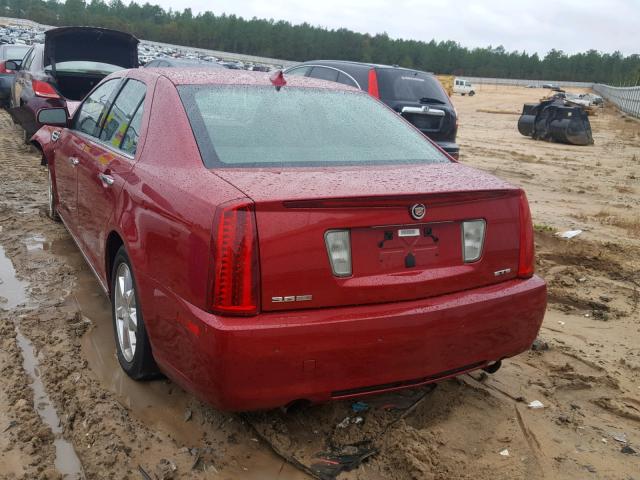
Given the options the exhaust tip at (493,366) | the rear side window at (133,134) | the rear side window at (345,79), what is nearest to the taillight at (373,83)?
the rear side window at (345,79)

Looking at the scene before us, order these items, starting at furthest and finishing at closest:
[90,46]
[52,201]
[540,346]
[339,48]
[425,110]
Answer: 1. [339,48]
2. [90,46]
3. [425,110]
4. [52,201]
5. [540,346]

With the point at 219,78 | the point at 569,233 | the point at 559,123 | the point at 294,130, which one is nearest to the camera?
the point at 294,130

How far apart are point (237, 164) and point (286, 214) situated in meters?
0.53

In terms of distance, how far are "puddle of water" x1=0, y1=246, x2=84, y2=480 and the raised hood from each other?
6018mm

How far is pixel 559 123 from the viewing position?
65.5 ft

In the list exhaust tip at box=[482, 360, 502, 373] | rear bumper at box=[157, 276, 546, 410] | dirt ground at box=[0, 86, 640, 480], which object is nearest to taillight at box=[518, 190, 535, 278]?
rear bumper at box=[157, 276, 546, 410]

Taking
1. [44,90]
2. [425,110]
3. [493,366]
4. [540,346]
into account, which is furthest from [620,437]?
[44,90]

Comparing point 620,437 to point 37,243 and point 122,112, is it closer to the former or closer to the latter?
point 122,112

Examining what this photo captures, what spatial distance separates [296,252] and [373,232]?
13.4 inches

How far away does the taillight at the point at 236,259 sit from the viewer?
249 centimetres

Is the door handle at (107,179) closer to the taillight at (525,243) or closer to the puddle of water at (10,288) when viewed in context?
the puddle of water at (10,288)

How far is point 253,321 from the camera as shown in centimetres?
250

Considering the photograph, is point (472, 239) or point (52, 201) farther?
point (52, 201)

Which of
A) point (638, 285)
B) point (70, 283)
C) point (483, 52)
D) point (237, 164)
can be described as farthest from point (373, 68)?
point (483, 52)
